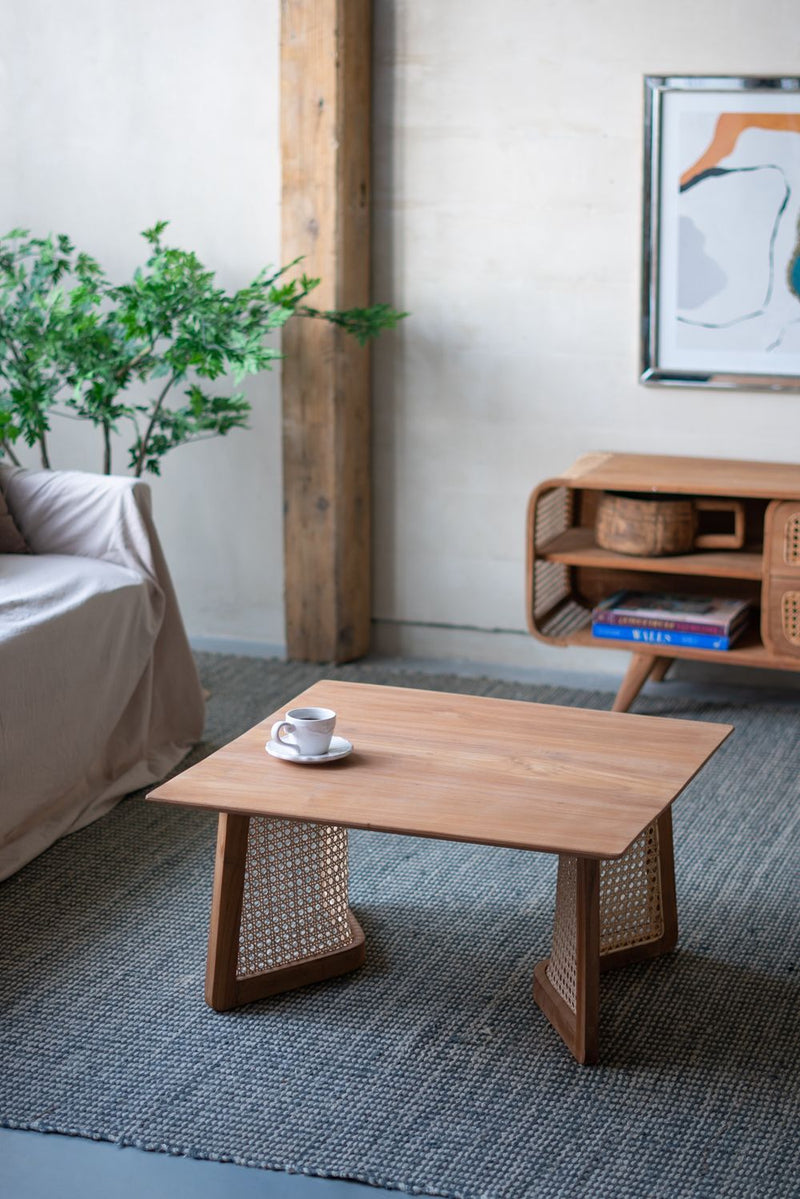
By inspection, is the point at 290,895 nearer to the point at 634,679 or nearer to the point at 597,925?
the point at 597,925

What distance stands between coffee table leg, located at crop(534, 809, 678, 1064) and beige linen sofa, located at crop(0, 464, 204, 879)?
1.09m

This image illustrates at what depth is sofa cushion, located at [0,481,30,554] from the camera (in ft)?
10.7

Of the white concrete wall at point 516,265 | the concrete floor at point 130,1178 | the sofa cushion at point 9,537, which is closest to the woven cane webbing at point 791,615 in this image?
the white concrete wall at point 516,265

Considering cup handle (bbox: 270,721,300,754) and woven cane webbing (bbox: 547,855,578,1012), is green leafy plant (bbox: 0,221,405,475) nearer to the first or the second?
cup handle (bbox: 270,721,300,754)

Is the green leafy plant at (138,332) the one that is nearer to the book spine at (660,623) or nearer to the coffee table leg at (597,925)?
the book spine at (660,623)

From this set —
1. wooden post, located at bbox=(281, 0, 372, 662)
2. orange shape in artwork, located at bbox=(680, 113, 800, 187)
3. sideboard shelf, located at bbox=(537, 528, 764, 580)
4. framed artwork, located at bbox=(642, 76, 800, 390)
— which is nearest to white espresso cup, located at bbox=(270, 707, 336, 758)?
sideboard shelf, located at bbox=(537, 528, 764, 580)

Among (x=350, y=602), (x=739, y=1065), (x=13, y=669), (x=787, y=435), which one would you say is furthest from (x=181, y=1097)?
(x=787, y=435)

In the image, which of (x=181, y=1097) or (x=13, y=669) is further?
(x=13, y=669)

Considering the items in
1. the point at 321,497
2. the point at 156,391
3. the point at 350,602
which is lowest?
the point at 350,602

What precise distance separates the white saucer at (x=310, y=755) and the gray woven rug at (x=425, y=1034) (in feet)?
1.31

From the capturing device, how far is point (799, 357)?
3551 millimetres

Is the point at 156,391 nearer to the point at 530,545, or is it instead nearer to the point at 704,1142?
the point at 530,545

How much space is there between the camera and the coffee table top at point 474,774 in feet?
6.34

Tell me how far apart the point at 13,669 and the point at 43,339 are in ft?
3.41
